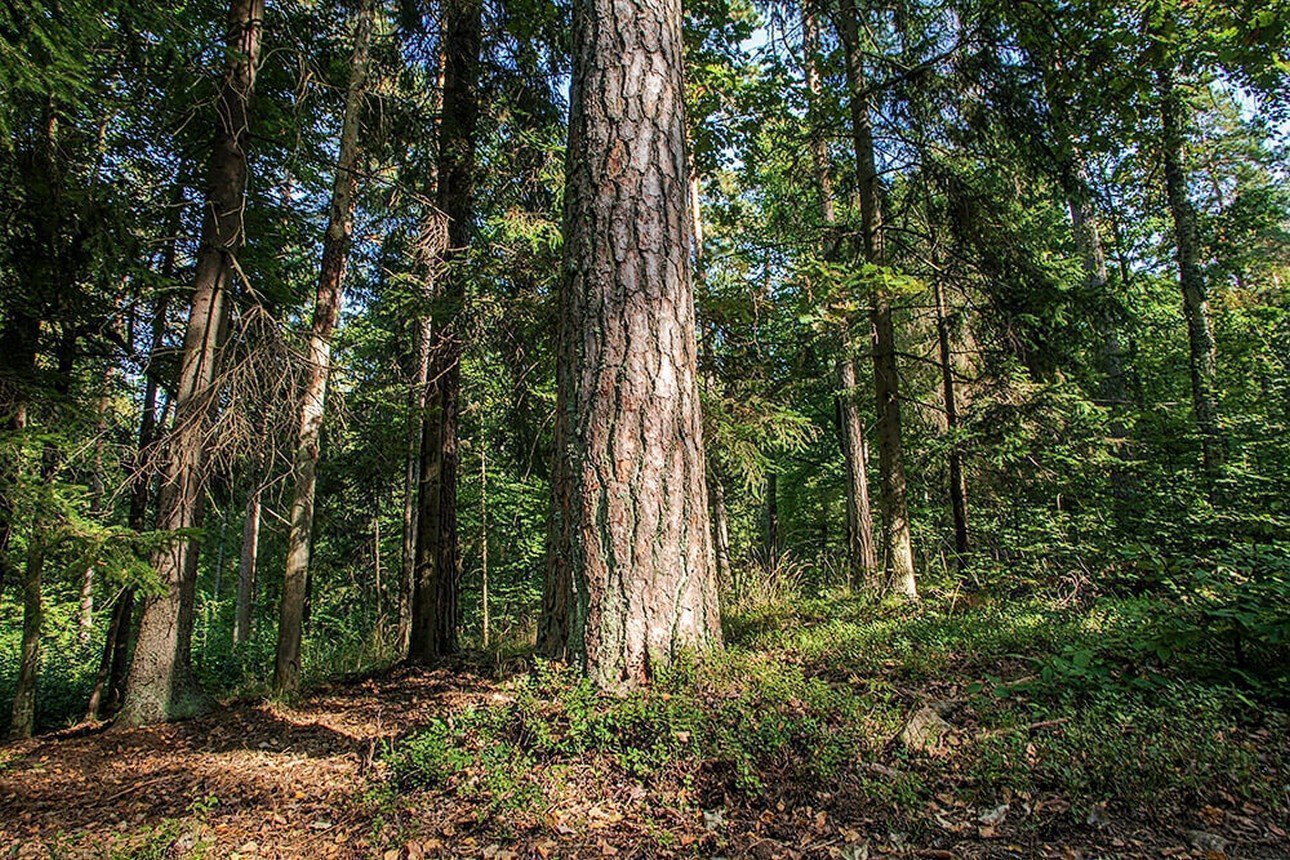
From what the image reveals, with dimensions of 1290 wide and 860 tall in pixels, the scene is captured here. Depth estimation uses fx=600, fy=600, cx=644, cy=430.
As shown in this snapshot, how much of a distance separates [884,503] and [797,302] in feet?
8.00

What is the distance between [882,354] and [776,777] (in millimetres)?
5431

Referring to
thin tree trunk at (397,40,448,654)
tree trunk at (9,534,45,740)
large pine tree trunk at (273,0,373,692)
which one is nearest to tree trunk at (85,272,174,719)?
tree trunk at (9,534,45,740)

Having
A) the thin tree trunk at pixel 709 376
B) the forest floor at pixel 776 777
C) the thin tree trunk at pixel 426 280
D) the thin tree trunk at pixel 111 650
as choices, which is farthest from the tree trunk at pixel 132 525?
the thin tree trunk at pixel 709 376

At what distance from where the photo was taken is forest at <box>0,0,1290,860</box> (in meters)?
2.38

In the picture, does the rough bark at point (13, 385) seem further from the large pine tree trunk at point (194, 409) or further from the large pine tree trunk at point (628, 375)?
the large pine tree trunk at point (628, 375)

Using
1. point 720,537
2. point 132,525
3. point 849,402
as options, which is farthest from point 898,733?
point 849,402

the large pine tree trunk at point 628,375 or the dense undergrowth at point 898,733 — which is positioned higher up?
the large pine tree trunk at point 628,375

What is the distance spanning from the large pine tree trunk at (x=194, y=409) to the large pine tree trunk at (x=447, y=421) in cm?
203

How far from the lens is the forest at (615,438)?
93.9 inches

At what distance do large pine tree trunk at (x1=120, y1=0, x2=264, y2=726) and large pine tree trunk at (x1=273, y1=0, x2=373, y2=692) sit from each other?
2.41 ft

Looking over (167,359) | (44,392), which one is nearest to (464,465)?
(167,359)

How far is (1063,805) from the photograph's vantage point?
6.77 ft

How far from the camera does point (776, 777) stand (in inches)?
91.4

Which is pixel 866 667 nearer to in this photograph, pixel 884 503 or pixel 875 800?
pixel 875 800
